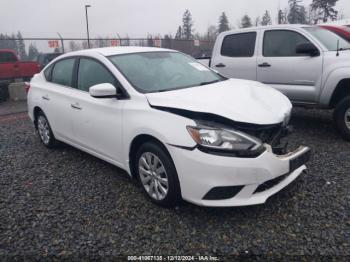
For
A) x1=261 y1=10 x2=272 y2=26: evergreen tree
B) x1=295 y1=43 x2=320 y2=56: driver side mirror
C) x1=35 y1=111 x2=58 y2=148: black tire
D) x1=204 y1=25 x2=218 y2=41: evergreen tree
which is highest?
x1=261 y1=10 x2=272 y2=26: evergreen tree

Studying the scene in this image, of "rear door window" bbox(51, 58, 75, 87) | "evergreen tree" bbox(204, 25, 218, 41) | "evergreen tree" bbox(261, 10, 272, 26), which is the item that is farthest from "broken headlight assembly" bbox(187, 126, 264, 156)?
"evergreen tree" bbox(261, 10, 272, 26)

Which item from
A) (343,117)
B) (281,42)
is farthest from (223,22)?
(343,117)

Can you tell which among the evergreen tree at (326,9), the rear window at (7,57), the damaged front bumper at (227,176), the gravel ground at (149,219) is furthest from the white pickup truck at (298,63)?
the evergreen tree at (326,9)

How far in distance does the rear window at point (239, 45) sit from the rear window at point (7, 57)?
10808mm

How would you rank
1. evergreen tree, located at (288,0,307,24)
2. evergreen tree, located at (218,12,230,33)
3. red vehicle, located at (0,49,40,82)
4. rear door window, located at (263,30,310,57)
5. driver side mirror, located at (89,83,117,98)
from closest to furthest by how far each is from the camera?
1. driver side mirror, located at (89,83,117,98)
2. rear door window, located at (263,30,310,57)
3. red vehicle, located at (0,49,40,82)
4. evergreen tree, located at (288,0,307,24)
5. evergreen tree, located at (218,12,230,33)

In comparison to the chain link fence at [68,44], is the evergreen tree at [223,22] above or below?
above

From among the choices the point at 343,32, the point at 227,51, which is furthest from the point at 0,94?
the point at 343,32

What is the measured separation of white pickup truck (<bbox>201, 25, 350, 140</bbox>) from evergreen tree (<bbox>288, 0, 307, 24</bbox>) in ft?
178

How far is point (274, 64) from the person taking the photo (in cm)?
591

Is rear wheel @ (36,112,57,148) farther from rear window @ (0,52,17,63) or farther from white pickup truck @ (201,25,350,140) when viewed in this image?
rear window @ (0,52,17,63)

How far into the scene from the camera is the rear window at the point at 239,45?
251 inches

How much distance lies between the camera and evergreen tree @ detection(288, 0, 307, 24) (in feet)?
182

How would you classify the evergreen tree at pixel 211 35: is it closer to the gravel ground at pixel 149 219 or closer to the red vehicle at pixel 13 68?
the red vehicle at pixel 13 68

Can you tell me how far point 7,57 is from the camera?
14.0 meters
